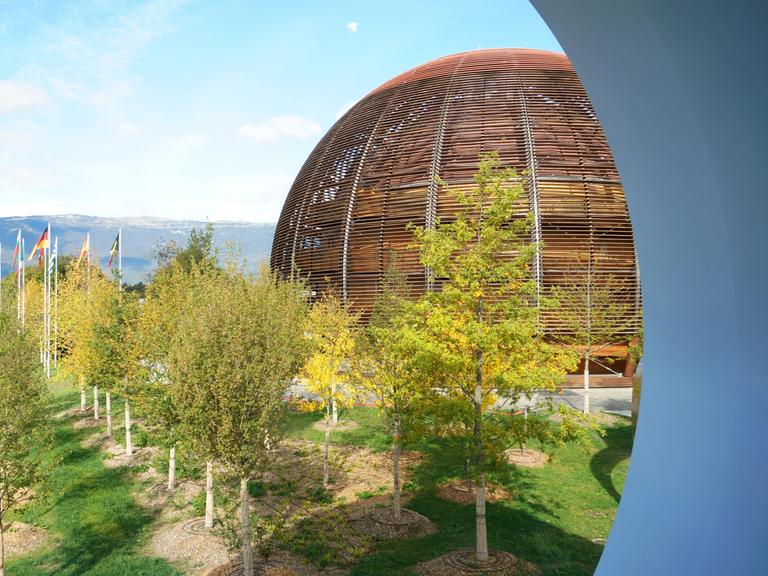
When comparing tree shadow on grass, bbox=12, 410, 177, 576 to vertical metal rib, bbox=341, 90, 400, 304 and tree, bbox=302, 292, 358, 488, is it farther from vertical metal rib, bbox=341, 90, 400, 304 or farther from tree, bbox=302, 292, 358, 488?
vertical metal rib, bbox=341, 90, 400, 304

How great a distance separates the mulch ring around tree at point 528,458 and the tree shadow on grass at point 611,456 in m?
1.44

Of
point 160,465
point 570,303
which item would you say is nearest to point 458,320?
point 160,465

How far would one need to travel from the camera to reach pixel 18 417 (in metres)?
12.7

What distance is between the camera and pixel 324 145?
37.5m

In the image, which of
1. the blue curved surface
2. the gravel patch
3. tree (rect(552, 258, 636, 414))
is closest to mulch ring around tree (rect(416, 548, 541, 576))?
the gravel patch

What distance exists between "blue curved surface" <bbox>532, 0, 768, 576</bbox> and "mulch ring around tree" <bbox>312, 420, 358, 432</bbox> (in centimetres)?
2073

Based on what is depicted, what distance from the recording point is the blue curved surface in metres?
2.22

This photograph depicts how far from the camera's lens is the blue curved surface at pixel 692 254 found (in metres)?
2.22

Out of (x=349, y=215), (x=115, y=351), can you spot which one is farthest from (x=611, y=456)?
(x=349, y=215)

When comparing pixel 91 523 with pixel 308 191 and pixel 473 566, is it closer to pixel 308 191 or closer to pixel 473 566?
pixel 473 566

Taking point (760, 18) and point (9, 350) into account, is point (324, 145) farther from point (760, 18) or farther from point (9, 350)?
point (760, 18)

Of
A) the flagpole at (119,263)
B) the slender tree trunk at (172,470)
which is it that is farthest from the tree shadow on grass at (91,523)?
the flagpole at (119,263)

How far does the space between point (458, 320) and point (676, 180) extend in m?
9.85

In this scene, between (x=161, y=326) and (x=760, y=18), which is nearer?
(x=760, y=18)
